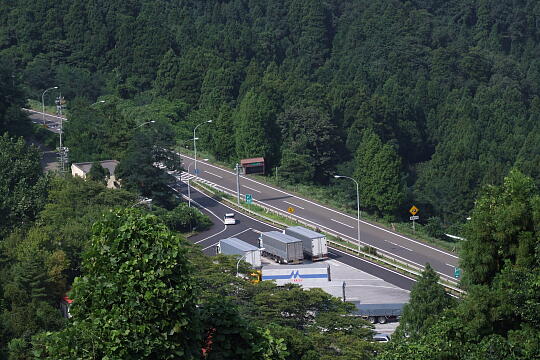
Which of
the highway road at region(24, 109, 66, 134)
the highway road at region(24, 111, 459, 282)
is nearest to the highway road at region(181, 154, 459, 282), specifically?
the highway road at region(24, 111, 459, 282)

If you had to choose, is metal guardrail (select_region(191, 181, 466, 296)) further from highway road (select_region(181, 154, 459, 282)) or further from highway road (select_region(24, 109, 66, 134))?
highway road (select_region(24, 109, 66, 134))

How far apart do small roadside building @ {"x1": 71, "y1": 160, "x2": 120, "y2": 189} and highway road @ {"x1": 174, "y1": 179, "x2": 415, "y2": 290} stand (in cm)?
596

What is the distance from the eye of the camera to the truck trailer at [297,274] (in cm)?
5288

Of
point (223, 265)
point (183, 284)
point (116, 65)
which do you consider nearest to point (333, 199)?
point (223, 265)

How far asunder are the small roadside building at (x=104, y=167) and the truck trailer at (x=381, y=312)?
22409mm

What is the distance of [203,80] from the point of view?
10419cm

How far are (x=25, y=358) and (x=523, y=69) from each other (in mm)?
111199

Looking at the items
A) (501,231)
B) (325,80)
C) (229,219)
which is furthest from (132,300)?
(325,80)

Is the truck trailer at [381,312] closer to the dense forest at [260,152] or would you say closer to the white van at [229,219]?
the dense forest at [260,152]

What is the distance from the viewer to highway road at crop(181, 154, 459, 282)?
62.7 meters

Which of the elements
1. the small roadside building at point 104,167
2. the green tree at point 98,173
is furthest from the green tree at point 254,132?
the green tree at point 98,173

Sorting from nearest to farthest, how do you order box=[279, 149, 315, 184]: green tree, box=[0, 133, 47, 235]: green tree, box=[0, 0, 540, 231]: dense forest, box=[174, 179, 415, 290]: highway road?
box=[0, 133, 47, 235]: green tree → box=[174, 179, 415, 290]: highway road → box=[279, 149, 315, 184]: green tree → box=[0, 0, 540, 231]: dense forest

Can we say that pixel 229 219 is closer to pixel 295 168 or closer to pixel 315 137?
pixel 295 168

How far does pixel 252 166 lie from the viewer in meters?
83.4
